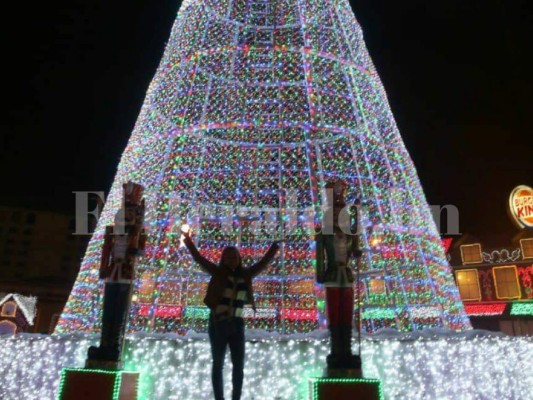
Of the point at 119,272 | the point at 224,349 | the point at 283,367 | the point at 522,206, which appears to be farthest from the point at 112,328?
the point at 522,206

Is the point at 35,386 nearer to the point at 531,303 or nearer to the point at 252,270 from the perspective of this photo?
the point at 252,270

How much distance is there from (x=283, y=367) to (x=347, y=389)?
956 millimetres

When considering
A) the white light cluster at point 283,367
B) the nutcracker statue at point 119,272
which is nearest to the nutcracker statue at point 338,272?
the white light cluster at point 283,367

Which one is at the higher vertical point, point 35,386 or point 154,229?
point 154,229

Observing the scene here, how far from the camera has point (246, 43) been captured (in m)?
7.77

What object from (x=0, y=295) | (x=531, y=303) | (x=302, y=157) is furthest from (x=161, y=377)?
(x=0, y=295)

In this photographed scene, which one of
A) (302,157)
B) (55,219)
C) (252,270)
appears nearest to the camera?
(252,270)

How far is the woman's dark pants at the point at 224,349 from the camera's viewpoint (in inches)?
152

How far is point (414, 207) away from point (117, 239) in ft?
13.8

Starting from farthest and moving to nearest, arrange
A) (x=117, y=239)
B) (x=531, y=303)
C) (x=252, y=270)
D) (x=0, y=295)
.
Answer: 1. (x=0, y=295)
2. (x=531, y=303)
3. (x=117, y=239)
4. (x=252, y=270)

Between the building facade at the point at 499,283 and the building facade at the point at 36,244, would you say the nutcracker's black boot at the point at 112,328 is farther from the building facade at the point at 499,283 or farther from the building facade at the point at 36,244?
the building facade at the point at 36,244

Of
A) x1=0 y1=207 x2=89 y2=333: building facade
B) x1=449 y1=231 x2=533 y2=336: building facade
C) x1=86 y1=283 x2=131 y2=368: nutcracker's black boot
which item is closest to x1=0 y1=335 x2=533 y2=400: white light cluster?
x1=86 y1=283 x2=131 y2=368: nutcracker's black boot

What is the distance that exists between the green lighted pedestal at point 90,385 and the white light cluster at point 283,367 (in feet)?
2.03

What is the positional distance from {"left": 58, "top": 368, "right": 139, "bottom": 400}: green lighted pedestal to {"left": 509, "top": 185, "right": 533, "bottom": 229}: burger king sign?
18.4 meters
